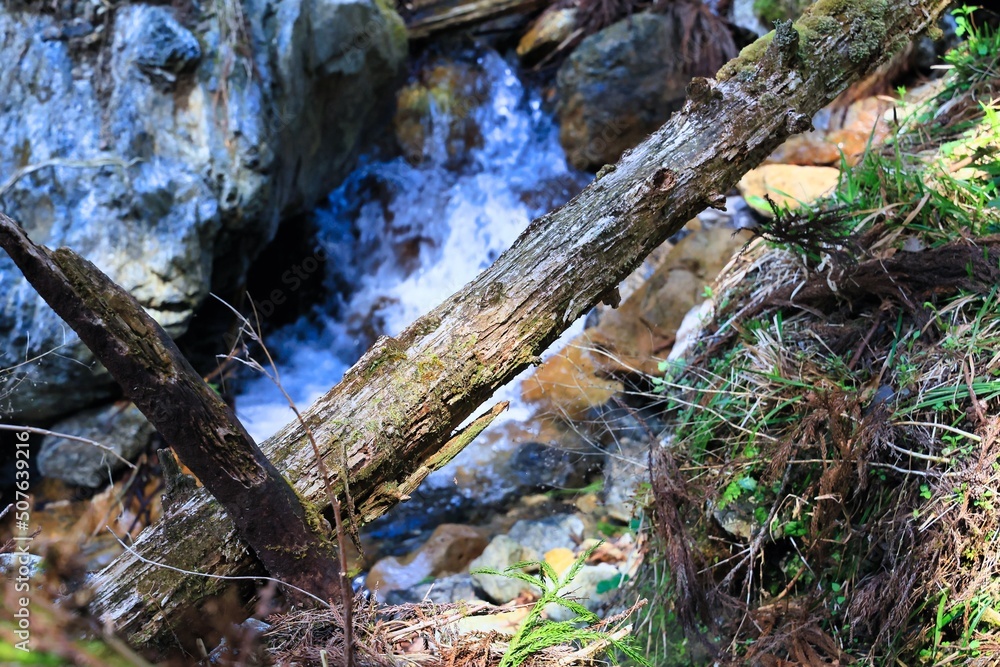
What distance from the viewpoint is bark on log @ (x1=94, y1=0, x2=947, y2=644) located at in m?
1.60

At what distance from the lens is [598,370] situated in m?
3.38

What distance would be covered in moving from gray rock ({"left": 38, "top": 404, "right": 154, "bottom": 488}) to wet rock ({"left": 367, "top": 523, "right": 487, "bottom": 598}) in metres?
1.62

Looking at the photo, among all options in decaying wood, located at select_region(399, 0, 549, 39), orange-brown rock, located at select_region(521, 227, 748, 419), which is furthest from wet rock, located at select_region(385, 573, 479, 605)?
decaying wood, located at select_region(399, 0, 549, 39)

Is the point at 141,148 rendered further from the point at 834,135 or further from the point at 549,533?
the point at 834,135

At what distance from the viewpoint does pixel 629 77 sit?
20.5 ft

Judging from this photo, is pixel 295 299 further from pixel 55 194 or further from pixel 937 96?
pixel 937 96

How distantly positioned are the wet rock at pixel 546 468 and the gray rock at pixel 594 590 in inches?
26.8

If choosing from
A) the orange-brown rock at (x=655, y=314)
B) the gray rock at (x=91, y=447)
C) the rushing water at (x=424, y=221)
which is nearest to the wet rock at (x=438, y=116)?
the rushing water at (x=424, y=221)

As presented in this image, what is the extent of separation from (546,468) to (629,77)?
13.4 feet

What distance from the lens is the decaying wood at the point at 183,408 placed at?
4.30 ft

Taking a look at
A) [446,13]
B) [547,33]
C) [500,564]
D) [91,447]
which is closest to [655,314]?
[500,564]

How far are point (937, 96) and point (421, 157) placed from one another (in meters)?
4.81

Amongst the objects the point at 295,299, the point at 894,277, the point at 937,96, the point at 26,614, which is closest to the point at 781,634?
the point at 894,277

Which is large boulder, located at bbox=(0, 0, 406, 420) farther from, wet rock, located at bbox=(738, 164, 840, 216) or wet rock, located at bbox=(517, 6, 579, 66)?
wet rock, located at bbox=(738, 164, 840, 216)
